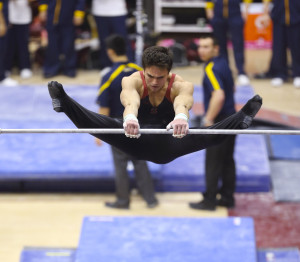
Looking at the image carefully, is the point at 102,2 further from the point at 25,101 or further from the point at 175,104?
the point at 175,104

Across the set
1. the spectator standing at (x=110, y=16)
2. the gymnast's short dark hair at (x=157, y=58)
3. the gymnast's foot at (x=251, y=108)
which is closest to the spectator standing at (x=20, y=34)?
the spectator standing at (x=110, y=16)

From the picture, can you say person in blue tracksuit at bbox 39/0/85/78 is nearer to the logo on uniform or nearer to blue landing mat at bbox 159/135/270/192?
blue landing mat at bbox 159/135/270/192

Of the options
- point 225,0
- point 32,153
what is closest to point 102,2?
point 225,0

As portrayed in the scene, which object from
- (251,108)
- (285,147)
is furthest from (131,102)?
(285,147)

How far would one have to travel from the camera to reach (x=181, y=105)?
3178 mm

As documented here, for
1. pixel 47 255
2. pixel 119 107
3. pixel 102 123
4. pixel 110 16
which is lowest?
pixel 47 255

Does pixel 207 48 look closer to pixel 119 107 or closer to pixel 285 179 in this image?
pixel 119 107

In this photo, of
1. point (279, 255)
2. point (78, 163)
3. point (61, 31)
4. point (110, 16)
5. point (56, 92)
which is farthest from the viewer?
point (61, 31)

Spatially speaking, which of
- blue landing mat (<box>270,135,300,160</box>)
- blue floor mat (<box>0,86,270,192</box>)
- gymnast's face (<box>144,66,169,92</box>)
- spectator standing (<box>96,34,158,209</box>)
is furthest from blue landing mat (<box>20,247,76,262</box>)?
blue landing mat (<box>270,135,300,160</box>)

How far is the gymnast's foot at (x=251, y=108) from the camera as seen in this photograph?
3186 mm

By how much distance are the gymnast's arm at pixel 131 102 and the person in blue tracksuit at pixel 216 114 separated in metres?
1.11

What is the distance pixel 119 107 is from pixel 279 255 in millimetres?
1544

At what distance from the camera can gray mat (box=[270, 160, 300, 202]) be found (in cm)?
516

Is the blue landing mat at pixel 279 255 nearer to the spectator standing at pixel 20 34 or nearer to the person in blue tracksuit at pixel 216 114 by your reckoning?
the person in blue tracksuit at pixel 216 114
